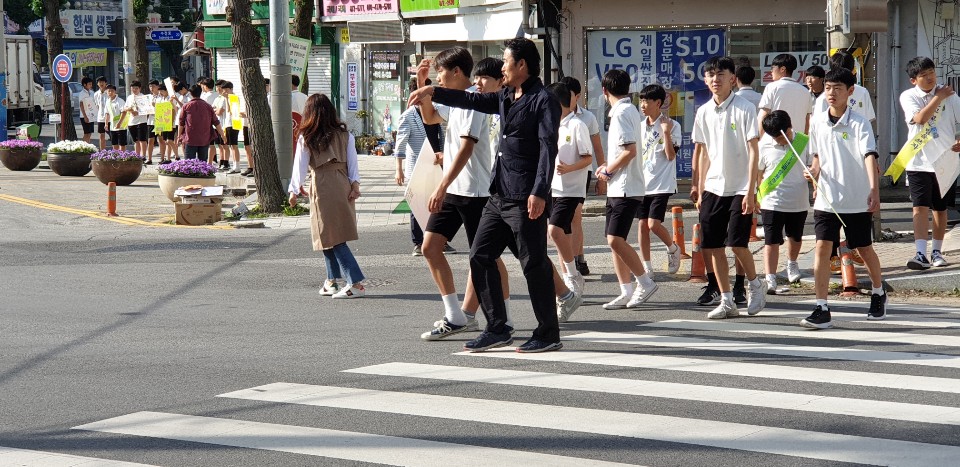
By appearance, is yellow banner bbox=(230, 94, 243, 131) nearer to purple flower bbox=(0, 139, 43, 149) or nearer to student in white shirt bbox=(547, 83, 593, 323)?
purple flower bbox=(0, 139, 43, 149)

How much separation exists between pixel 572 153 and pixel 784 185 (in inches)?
65.0

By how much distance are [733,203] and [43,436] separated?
5356mm

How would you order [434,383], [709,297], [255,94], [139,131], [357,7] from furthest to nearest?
1. [357,7]
2. [139,131]
3. [255,94]
4. [709,297]
5. [434,383]

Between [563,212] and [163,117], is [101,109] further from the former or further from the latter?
[563,212]

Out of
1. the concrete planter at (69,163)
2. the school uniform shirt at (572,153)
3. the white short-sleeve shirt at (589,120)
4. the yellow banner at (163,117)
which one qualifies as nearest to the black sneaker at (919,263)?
the white short-sleeve shirt at (589,120)

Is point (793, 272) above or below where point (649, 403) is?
above

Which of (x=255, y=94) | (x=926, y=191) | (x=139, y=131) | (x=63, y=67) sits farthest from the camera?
(x=63, y=67)

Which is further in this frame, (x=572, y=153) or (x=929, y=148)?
(x=929, y=148)

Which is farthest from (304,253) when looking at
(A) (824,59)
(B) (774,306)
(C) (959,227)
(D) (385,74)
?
(D) (385,74)

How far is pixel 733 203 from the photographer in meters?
9.47

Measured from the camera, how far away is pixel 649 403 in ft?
21.8

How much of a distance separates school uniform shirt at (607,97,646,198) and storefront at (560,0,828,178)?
31.2ft

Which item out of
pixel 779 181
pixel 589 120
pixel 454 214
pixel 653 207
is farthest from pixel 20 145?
pixel 779 181

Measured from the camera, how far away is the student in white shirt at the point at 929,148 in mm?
11453
